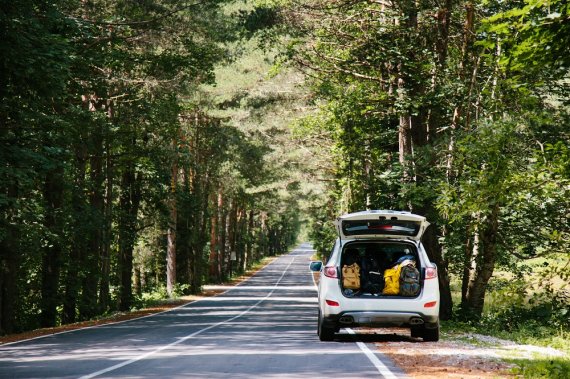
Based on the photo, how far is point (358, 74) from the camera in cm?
2302

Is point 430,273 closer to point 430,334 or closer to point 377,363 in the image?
point 430,334

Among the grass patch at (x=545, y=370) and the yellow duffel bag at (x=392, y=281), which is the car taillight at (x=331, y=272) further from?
the grass patch at (x=545, y=370)

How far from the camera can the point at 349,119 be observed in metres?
24.0

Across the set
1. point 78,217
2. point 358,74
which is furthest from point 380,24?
point 78,217

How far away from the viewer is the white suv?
13211mm

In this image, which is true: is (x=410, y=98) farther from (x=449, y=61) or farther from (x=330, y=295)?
(x=330, y=295)

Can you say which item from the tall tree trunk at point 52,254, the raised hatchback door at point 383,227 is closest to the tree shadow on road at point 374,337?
the raised hatchback door at point 383,227

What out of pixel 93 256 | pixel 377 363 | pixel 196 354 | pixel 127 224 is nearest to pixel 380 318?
pixel 377 363

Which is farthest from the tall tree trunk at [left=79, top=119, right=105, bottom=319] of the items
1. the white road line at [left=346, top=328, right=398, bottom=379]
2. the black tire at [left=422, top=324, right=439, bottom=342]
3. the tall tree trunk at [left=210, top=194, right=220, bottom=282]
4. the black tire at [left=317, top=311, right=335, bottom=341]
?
the tall tree trunk at [left=210, top=194, right=220, bottom=282]

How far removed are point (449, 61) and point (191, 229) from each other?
31642 mm

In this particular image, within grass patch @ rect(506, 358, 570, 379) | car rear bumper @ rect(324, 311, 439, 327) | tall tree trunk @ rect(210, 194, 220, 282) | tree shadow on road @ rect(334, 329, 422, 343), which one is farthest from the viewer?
tall tree trunk @ rect(210, 194, 220, 282)

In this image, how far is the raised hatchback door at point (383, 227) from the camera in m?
13.6

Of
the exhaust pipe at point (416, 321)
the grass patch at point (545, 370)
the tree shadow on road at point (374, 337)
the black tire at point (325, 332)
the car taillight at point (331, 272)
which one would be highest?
the car taillight at point (331, 272)

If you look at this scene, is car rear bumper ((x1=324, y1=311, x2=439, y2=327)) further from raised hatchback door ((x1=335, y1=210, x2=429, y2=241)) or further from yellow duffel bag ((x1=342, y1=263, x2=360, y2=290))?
raised hatchback door ((x1=335, y1=210, x2=429, y2=241))
